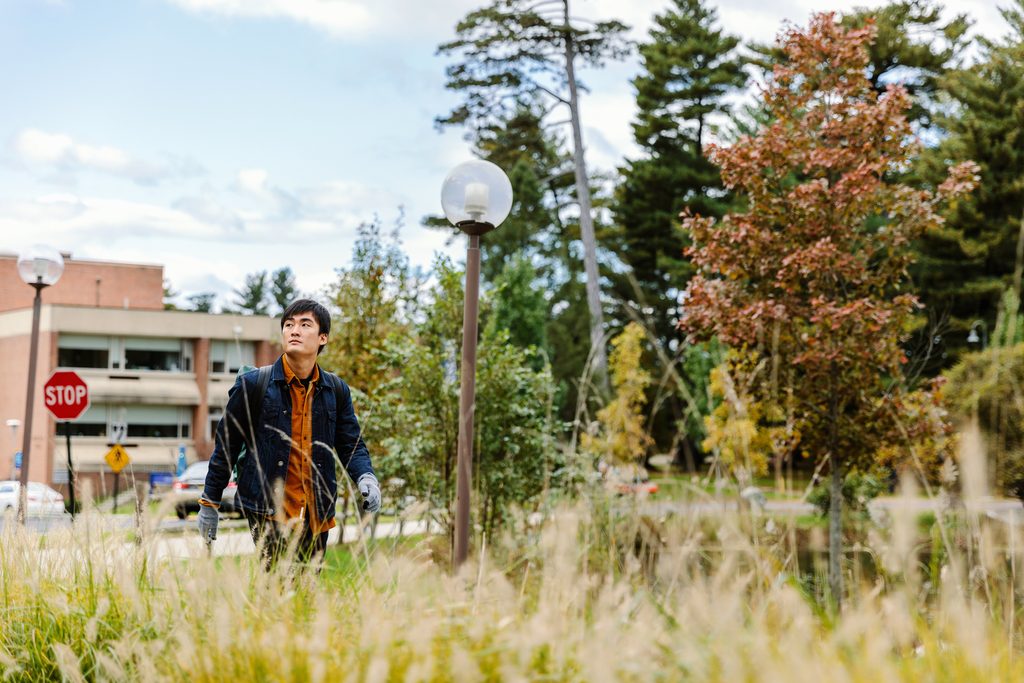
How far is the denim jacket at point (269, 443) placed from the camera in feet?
15.2

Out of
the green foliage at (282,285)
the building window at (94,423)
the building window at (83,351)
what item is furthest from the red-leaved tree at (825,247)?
the green foliage at (282,285)

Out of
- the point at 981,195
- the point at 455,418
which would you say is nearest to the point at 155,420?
the point at 981,195

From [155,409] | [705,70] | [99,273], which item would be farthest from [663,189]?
[99,273]

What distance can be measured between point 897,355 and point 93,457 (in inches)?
1483

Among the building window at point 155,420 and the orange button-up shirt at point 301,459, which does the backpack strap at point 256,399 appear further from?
the building window at point 155,420

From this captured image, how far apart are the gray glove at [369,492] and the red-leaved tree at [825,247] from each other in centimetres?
629

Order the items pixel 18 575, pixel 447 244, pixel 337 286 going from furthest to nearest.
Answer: pixel 447 244 → pixel 337 286 → pixel 18 575

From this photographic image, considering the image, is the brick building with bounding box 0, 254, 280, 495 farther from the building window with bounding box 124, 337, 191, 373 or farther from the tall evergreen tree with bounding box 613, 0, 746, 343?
the tall evergreen tree with bounding box 613, 0, 746, 343

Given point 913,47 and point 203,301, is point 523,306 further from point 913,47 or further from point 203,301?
point 203,301

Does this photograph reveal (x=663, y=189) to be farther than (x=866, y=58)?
Yes

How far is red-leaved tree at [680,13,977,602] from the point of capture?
10320mm

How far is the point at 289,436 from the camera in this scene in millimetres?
4672

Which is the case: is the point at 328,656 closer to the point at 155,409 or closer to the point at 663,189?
the point at 663,189

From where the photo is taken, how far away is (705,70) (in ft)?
115
